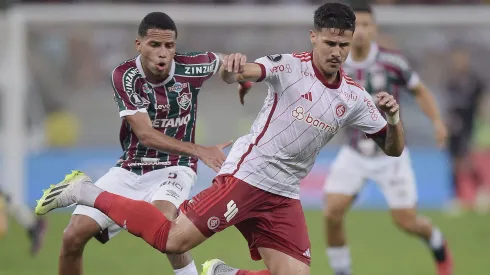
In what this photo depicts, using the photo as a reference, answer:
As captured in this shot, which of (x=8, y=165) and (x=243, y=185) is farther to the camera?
(x=8, y=165)

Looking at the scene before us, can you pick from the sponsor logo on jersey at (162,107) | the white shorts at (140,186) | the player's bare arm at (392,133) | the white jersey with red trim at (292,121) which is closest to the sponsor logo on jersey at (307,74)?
the white jersey with red trim at (292,121)

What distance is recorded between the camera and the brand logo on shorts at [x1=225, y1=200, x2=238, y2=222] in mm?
6074

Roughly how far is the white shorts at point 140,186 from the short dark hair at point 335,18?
1750mm

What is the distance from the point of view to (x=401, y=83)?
8797 mm

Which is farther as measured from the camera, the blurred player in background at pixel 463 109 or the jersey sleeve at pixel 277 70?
the blurred player in background at pixel 463 109

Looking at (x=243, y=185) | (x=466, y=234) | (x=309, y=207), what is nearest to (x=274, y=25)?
(x=309, y=207)

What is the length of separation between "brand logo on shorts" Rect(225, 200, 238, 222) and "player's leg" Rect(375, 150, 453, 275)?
9.92 ft

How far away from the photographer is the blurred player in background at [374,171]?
28.0ft

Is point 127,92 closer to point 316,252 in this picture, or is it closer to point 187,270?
point 187,270

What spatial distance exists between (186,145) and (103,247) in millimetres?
5401

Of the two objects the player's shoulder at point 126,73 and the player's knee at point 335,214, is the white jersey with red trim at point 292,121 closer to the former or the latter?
the player's shoulder at point 126,73

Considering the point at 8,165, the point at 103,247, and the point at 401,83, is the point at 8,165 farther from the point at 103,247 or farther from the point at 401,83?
the point at 401,83

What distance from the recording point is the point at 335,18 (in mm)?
5863

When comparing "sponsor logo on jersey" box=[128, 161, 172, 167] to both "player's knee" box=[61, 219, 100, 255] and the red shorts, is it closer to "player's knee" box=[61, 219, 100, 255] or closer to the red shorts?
"player's knee" box=[61, 219, 100, 255]
